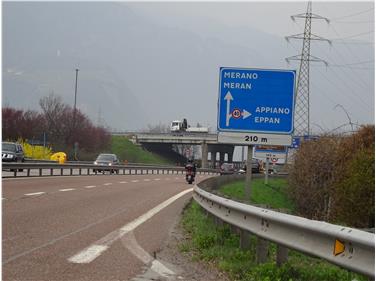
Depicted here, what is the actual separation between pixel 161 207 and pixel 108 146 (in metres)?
98.0

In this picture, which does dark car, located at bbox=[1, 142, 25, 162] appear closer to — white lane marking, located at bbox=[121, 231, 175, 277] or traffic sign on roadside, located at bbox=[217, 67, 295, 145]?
traffic sign on roadside, located at bbox=[217, 67, 295, 145]

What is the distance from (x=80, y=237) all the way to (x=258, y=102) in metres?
5.49

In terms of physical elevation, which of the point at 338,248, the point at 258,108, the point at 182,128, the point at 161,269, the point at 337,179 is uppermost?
the point at 182,128

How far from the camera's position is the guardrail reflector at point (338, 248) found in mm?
5659

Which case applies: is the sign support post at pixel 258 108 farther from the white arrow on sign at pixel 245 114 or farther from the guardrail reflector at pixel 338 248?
the guardrail reflector at pixel 338 248

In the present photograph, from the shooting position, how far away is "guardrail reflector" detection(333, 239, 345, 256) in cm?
566

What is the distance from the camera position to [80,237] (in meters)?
10.6

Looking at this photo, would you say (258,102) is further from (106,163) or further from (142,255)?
(106,163)

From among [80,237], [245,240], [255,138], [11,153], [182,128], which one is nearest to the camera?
[245,240]

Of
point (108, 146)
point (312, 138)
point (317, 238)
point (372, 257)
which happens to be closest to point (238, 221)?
point (317, 238)

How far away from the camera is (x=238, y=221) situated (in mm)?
9227

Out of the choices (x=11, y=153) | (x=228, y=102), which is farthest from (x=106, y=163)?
(x=228, y=102)

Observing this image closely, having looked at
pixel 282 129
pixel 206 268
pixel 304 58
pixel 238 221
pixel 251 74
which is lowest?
pixel 206 268

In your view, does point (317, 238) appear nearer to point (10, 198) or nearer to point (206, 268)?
point (206, 268)
